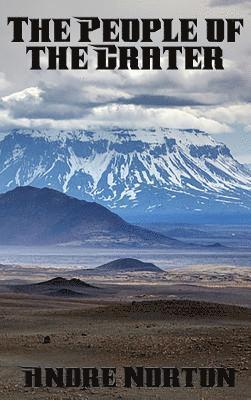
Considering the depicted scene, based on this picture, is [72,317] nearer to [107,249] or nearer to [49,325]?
[49,325]

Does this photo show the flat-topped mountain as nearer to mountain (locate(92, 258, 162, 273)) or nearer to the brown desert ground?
the brown desert ground

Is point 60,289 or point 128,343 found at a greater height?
point 60,289

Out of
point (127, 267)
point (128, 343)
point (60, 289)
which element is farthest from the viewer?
point (127, 267)

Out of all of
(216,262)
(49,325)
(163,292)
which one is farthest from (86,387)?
(216,262)

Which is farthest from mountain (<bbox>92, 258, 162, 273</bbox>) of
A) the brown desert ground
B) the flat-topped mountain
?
the brown desert ground

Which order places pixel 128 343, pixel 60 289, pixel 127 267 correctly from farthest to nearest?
1. pixel 127 267
2. pixel 60 289
3. pixel 128 343

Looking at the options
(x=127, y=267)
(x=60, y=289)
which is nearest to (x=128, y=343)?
(x=60, y=289)

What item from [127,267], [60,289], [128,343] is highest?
[127,267]

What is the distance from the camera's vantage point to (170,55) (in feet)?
76.6

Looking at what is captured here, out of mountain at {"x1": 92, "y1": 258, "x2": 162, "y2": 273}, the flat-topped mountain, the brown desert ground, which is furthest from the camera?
mountain at {"x1": 92, "y1": 258, "x2": 162, "y2": 273}

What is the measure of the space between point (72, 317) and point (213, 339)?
1139cm

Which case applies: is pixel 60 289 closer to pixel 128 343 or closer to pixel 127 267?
pixel 128 343

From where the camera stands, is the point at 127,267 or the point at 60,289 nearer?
the point at 60,289

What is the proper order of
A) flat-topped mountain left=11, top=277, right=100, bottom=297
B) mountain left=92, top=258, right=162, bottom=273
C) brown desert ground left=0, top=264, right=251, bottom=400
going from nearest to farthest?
brown desert ground left=0, top=264, right=251, bottom=400
flat-topped mountain left=11, top=277, right=100, bottom=297
mountain left=92, top=258, right=162, bottom=273
